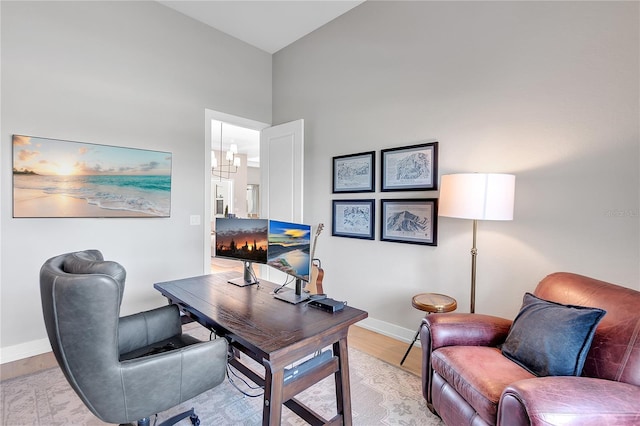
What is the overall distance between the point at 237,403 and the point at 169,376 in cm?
82

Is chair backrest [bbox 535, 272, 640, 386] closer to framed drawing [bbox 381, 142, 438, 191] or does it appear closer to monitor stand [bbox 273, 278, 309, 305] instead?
framed drawing [bbox 381, 142, 438, 191]

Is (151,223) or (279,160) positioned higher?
(279,160)

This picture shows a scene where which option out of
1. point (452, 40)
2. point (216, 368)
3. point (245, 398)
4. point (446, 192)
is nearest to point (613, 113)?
point (446, 192)

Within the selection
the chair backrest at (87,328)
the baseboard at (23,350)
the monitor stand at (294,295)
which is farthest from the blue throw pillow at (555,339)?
the baseboard at (23,350)

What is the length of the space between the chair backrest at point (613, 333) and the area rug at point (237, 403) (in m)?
0.88

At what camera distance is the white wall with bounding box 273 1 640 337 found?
1.86 metres

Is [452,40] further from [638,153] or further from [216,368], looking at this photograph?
[216,368]

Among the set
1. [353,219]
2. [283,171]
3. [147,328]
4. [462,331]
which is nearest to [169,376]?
[147,328]

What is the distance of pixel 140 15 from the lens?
9.98ft

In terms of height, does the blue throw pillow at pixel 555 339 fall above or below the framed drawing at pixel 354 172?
below

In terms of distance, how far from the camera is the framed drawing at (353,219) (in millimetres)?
3104

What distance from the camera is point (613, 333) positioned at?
1.36m

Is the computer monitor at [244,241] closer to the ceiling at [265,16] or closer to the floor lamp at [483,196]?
the floor lamp at [483,196]

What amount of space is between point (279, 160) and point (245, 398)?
2.70 metres
